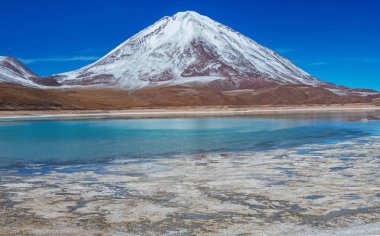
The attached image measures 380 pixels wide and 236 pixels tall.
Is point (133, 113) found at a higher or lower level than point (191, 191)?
higher

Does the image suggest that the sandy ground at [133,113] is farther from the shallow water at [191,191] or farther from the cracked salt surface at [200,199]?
the cracked salt surface at [200,199]

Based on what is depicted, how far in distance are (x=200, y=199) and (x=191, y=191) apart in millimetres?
911

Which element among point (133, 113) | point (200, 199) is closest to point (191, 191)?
point (200, 199)

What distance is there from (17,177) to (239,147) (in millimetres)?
10401

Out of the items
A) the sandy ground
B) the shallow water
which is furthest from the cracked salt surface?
the sandy ground

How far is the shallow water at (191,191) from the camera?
8.37m

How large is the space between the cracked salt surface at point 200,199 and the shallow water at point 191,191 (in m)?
0.02

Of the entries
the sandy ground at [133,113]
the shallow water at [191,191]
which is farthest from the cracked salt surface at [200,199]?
the sandy ground at [133,113]

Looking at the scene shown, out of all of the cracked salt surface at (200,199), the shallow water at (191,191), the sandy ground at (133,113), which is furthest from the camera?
the sandy ground at (133,113)

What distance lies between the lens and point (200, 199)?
10273mm

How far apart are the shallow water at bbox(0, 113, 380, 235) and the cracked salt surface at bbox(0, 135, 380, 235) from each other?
0.8 inches

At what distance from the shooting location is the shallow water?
27.5ft

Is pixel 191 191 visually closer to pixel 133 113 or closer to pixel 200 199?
pixel 200 199

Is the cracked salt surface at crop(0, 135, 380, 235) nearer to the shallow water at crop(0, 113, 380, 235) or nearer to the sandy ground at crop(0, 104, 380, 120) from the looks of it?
the shallow water at crop(0, 113, 380, 235)
